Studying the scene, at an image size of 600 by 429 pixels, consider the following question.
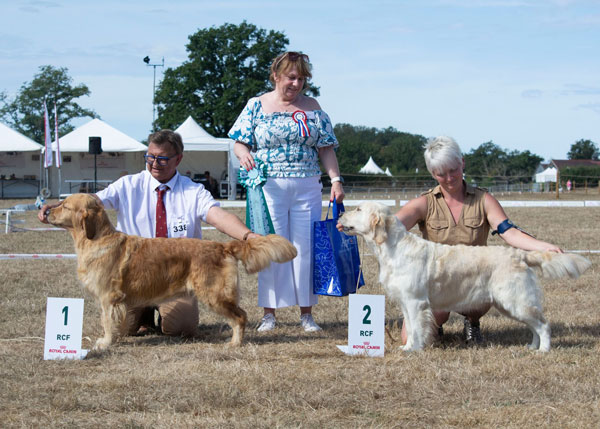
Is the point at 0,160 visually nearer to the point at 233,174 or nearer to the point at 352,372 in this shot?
the point at 233,174

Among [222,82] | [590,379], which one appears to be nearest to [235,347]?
[590,379]

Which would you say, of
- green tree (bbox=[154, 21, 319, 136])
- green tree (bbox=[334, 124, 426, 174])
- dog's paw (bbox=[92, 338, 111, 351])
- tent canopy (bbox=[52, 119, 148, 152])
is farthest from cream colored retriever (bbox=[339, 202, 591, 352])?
green tree (bbox=[334, 124, 426, 174])

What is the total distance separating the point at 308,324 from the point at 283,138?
137cm

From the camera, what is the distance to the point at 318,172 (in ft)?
15.6

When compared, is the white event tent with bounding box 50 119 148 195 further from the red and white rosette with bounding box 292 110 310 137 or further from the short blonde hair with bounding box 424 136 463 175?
the short blonde hair with bounding box 424 136 463 175

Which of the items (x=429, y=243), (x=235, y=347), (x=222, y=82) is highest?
(x=222, y=82)

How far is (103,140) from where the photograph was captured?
23.1 m

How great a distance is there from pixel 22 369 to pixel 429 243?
2.44 meters

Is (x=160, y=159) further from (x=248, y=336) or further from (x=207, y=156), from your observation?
(x=207, y=156)

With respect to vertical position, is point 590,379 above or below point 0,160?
below

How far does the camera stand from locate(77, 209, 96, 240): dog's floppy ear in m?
3.89

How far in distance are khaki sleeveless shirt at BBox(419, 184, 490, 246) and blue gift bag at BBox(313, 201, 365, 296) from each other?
59 cm

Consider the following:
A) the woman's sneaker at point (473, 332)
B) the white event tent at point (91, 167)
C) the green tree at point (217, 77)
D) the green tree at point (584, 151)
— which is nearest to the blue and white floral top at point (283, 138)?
the woman's sneaker at point (473, 332)

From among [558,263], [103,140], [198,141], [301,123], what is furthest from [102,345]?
[103,140]
